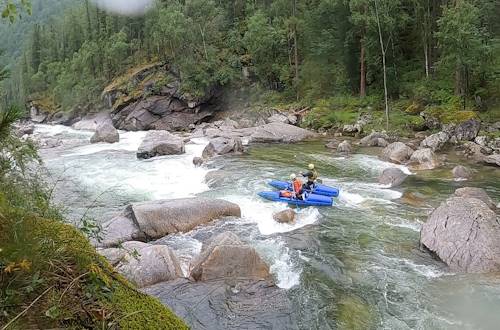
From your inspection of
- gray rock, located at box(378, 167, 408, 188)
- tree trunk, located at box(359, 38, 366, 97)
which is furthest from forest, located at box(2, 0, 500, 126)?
gray rock, located at box(378, 167, 408, 188)

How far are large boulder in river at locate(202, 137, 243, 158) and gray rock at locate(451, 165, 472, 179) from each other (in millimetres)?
10286

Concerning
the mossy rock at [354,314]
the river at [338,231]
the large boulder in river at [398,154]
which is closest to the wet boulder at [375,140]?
the river at [338,231]

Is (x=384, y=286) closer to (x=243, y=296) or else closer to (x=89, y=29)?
(x=243, y=296)

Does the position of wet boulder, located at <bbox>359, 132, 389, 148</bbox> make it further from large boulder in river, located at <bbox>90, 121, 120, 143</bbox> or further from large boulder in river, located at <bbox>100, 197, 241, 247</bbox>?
large boulder in river, located at <bbox>90, 121, 120, 143</bbox>

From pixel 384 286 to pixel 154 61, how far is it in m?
44.6

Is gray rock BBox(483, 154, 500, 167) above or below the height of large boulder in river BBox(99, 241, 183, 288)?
below

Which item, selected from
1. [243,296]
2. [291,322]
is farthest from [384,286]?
[243,296]

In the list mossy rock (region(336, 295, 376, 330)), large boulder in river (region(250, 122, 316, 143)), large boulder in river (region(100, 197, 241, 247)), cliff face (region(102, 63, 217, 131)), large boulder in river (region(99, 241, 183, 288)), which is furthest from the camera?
cliff face (region(102, 63, 217, 131))

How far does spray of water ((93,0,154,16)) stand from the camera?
57763 millimetres

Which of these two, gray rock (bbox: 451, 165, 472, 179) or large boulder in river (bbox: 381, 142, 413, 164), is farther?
large boulder in river (bbox: 381, 142, 413, 164)

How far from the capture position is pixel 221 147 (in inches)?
844

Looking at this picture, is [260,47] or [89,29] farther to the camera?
[89,29]

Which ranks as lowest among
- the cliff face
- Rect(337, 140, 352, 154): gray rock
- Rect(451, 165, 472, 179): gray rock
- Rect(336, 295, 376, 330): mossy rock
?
Rect(336, 295, 376, 330): mossy rock

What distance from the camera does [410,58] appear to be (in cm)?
3238
